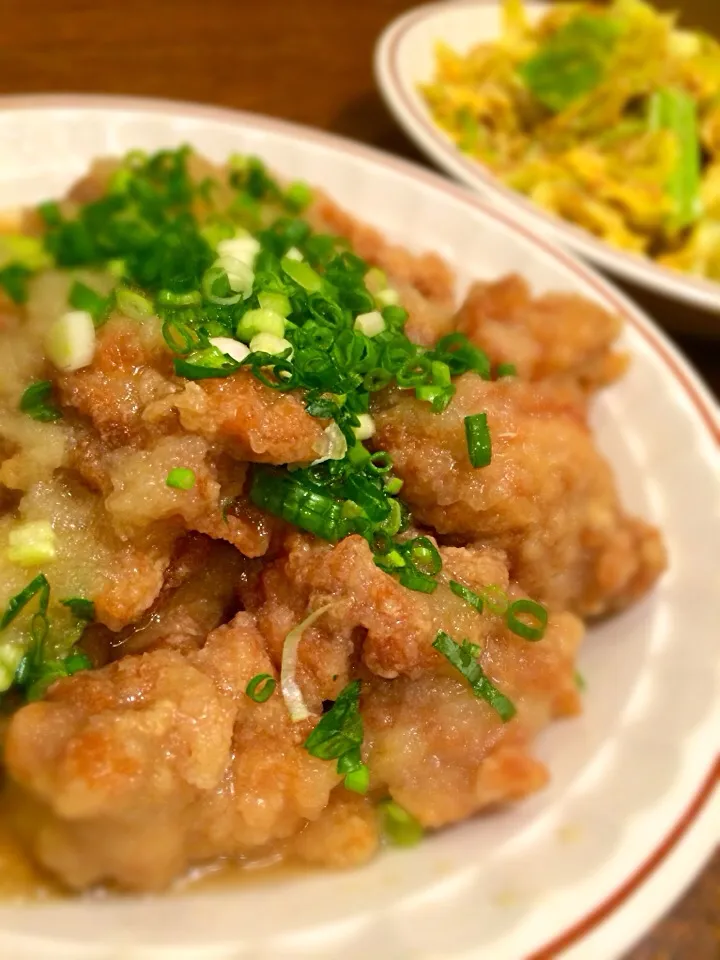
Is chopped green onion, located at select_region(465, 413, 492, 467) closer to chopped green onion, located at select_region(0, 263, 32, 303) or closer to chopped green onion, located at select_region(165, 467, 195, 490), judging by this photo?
chopped green onion, located at select_region(165, 467, 195, 490)

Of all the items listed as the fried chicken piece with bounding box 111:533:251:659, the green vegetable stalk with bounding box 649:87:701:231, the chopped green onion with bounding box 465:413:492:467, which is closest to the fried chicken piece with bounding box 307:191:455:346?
the chopped green onion with bounding box 465:413:492:467

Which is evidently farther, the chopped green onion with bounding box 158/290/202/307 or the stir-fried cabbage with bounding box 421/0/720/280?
the stir-fried cabbage with bounding box 421/0/720/280

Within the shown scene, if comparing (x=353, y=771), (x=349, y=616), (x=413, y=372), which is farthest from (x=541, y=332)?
(x=353, y=771)

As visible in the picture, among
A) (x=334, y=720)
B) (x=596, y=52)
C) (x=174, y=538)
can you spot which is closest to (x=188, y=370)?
(x=174, y=538)

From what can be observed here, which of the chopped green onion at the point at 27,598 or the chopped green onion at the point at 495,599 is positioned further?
the chopped green onion at the point at 495,599

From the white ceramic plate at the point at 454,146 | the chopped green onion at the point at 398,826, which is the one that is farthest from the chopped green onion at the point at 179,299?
the white ceramic plate at the point at 454,146

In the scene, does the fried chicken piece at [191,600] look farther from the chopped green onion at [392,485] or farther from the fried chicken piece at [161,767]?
the chopped green onion at [392,485]

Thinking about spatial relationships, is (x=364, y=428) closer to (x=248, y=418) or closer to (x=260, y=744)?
(x=248, y=418)
